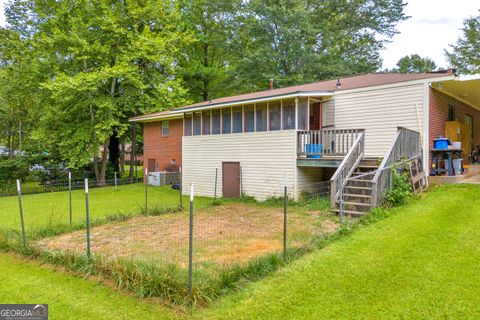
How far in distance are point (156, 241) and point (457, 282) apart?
4974 mm

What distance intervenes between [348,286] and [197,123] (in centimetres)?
Result: 1167

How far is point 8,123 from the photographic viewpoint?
22531 millimetres

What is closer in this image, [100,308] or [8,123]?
[100,308]

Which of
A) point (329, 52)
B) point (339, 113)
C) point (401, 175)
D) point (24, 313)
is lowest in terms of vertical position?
point (24, 313)

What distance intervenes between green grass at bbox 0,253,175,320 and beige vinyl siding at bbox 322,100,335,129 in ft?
31.0

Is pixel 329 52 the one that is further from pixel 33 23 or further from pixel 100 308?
pixel 100 308

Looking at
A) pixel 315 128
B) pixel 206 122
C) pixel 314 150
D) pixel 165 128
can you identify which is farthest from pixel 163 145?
pixel 314 150

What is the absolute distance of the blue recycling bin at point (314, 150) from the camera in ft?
34.2

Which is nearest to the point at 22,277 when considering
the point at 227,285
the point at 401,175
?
the point at 227,285

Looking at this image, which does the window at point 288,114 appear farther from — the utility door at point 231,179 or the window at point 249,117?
the utility door at point 231,179

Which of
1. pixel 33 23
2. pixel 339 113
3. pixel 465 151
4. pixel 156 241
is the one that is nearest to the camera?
pixel 156 241

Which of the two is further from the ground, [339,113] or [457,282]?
[339,113]

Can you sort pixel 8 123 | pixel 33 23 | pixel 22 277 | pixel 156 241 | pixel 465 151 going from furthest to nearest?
pixel 8 123 → pixel 33 23 → pixel 465 151 → pixel 156 241 → pixel 22 277

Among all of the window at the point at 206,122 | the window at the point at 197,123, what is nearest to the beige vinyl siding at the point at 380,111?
the window at the point at 206,122
